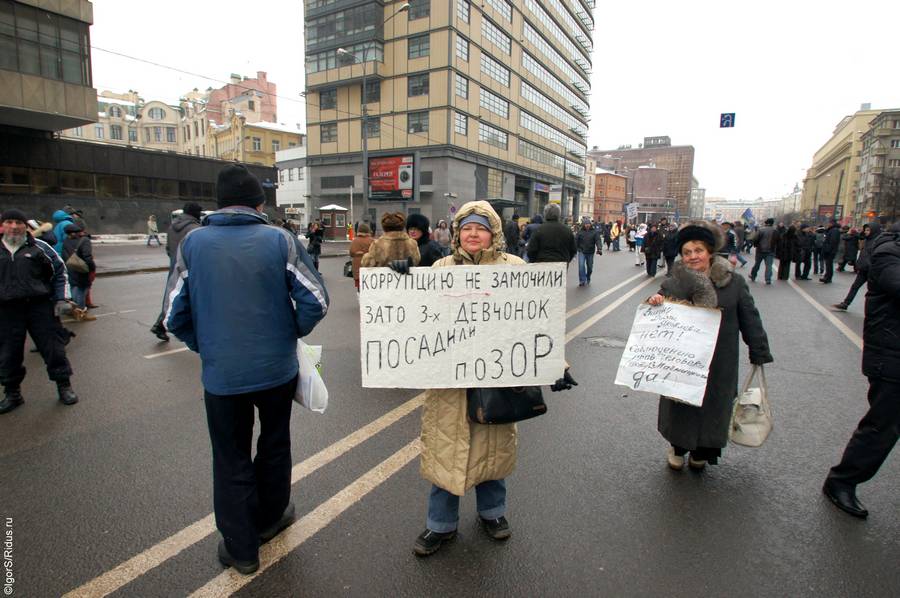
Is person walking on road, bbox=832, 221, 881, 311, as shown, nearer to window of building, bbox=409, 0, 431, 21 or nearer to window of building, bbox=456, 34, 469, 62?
window of building, bbox=456, 34, 469, 62

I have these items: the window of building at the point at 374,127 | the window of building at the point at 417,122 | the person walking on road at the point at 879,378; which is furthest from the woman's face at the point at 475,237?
the window of building at the point at 374,127

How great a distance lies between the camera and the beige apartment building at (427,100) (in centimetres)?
3841

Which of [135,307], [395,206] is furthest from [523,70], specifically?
[135,307]

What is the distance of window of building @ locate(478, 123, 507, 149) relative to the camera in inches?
1669

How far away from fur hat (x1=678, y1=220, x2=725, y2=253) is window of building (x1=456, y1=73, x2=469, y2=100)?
39.2 meters

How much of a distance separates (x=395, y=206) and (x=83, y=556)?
41.0 m

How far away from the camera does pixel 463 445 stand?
2.45 meters

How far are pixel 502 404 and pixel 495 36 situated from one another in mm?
46792

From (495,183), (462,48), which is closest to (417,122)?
(462,48)

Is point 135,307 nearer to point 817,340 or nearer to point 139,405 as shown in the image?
point 139,405

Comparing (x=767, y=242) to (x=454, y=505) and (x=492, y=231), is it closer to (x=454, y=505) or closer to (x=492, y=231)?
(x=492, y=231)

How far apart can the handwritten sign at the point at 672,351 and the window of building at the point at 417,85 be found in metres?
40.0

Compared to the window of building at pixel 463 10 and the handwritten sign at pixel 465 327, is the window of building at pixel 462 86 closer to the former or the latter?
the window of building at pixel 463 10

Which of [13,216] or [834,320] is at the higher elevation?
[13,216]
